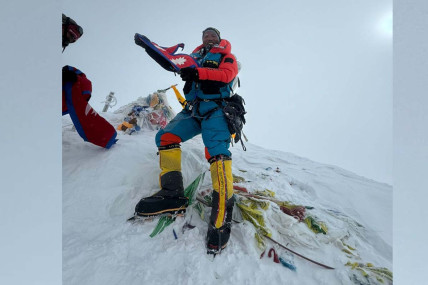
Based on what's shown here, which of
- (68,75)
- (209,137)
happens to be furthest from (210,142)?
(68,75)

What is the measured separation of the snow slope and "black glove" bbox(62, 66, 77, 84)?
957mm

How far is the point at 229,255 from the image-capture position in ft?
6.17

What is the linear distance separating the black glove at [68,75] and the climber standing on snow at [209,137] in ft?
4.68

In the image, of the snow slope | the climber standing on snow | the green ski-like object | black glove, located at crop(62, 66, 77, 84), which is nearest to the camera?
the snow slope

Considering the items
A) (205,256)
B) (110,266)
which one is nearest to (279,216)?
(205,256)

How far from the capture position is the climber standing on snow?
2170 mm

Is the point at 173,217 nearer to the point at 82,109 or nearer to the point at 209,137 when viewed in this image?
the point at 209,137

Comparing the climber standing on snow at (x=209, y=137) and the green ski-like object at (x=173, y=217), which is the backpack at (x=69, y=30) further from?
the green ski-like object at (x=173, y=217)

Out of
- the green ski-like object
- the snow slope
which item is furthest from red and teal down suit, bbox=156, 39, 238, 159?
the snow slope

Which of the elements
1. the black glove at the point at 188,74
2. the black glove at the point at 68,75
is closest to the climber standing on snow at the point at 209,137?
the black glove at the point at 188,74

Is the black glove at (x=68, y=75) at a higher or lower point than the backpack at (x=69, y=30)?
lower

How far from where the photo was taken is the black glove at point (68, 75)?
275 centimetres

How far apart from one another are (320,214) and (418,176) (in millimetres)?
2325

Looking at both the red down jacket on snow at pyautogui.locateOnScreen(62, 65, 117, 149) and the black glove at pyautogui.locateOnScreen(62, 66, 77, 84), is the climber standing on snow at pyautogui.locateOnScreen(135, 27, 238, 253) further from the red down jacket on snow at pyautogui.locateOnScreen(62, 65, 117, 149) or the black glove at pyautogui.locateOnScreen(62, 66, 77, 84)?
the black glove at pyautogui.locateOnScreen(62, 66, 77, 84)
